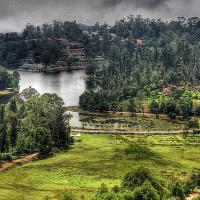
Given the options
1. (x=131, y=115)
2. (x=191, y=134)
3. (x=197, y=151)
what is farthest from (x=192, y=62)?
(x=197, y=151)

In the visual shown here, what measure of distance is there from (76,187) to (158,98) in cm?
6565

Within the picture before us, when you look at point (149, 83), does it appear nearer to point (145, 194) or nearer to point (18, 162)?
point (18, 162)

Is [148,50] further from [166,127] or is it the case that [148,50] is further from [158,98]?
[166,127]

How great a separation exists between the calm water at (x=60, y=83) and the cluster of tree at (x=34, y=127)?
37.5m

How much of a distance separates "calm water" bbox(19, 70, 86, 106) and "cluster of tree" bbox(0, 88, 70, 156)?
123 ft

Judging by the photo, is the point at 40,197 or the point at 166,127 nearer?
the point at 40,197

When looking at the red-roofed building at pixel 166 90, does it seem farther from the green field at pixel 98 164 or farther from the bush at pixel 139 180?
the bush at pixel 139 180

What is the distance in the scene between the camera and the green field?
54688mm

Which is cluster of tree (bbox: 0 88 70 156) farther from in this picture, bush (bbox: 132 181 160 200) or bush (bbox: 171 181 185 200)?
bush (bbox: 132 181 160 200)

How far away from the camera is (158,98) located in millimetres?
116625

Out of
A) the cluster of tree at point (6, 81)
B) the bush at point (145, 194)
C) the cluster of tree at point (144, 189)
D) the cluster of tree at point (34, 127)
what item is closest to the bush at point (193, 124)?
the cluster of tree at point (34, 127)

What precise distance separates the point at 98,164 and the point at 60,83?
8947cm

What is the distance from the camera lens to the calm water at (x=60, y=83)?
133 m

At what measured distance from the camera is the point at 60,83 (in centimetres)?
15338
